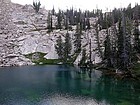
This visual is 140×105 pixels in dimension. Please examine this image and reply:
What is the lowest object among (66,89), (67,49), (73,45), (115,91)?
(115,91)

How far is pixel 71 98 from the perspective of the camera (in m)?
78.2

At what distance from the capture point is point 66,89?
91.6 m

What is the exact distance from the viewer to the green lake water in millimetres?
75219

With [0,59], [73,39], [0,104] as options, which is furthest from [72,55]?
[0,104]

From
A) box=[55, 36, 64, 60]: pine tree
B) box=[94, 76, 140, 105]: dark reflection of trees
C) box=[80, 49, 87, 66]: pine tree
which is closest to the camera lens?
box=[94, 76, 140, 105]: dark reflection of trees

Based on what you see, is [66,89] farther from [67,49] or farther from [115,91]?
[67,49]

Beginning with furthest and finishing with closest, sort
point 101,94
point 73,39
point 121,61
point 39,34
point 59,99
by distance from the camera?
point 39,34, point 73,39, point 121,61, point 101,94, point 59,99

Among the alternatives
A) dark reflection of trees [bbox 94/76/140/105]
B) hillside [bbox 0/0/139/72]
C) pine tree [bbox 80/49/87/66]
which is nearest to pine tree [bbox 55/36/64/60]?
hillside [bbox 0/0/139/72]

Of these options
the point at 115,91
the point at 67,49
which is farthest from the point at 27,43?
the point at 115,91

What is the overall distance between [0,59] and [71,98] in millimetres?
90216

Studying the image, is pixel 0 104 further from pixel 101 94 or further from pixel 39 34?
pixel 39 34

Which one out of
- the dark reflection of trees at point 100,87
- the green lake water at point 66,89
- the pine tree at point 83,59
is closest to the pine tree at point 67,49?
the pine tree at point 83,59

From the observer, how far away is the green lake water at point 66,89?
75.2 meters

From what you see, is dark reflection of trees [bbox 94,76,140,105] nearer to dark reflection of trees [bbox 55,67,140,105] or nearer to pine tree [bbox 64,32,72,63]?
dark reflection of trees [bbox 55,67,140,105]
